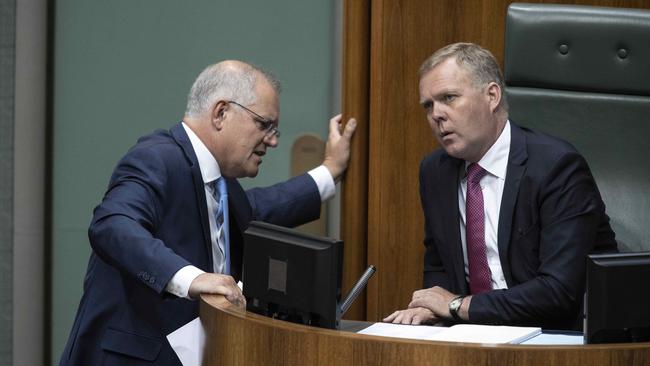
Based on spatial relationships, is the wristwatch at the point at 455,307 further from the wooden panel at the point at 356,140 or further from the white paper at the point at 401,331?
the wooden panel at the point at 356,140

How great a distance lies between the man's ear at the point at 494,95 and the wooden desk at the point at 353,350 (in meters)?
1.05

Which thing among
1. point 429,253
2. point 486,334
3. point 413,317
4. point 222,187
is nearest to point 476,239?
point 429,253

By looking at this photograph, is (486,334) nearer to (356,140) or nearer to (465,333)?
(465,333)

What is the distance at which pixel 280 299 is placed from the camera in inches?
72.6

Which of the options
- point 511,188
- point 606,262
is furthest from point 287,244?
point 511,188

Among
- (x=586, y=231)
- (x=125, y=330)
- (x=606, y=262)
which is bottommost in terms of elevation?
(x=125, y=330)

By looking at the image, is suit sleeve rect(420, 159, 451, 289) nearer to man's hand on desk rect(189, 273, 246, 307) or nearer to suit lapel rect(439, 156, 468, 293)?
suit lapel rect(439, 156, 468, 293)

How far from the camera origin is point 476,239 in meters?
2.60

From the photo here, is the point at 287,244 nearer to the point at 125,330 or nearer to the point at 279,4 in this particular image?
the point at 125,330

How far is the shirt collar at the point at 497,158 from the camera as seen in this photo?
2.63 meters

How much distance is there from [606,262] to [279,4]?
80.8 inches

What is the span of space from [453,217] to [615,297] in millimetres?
961

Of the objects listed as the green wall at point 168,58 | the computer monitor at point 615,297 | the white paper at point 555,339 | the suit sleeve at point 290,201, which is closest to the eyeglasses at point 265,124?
the suit sleeve at point 290,201

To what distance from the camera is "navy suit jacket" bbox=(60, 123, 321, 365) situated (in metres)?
2.20
